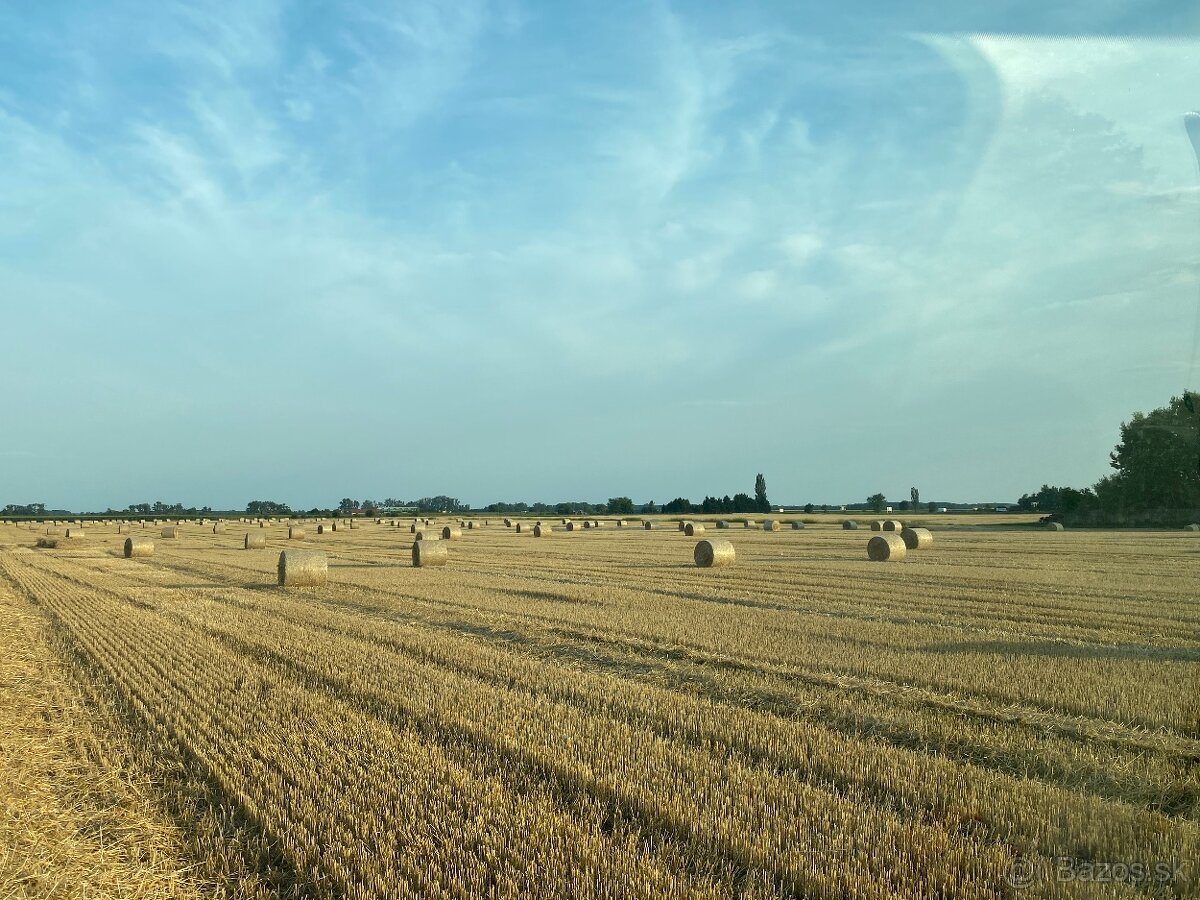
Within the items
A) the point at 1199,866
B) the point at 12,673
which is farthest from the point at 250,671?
the point at 1199,866

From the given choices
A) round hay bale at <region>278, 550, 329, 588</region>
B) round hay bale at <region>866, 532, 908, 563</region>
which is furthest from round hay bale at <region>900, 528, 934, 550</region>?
round hay bale at <region>278, 550, 329, 588</region>

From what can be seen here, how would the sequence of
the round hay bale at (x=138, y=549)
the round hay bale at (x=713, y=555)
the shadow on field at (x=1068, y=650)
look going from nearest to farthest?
1. the shadow on field at (x=1068, y=650)
2. the round hay bale at (x=713, y=555)
3. the round hay bale at (x=138, y=549)

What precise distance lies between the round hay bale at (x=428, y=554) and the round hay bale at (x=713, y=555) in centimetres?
762

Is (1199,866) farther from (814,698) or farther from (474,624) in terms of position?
(474,624)

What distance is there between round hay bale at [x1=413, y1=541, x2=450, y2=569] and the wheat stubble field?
9.79 metres

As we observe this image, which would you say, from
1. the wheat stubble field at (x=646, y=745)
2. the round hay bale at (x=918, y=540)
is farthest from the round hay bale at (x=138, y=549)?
the round hay bale at (x=918, y=540)

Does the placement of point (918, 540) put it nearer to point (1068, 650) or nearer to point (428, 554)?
point (428, 554)

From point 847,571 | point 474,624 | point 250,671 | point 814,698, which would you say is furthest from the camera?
point 847,571

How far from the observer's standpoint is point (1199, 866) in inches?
155

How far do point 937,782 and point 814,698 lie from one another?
2.23 meters

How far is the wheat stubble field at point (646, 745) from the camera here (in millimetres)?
4281

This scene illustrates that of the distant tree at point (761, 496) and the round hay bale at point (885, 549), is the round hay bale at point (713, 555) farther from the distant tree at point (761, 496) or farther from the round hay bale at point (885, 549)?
the distant tree at point (761, 496)

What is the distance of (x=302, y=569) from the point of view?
18141mm

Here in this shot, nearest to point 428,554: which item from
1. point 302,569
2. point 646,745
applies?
point 302,569
